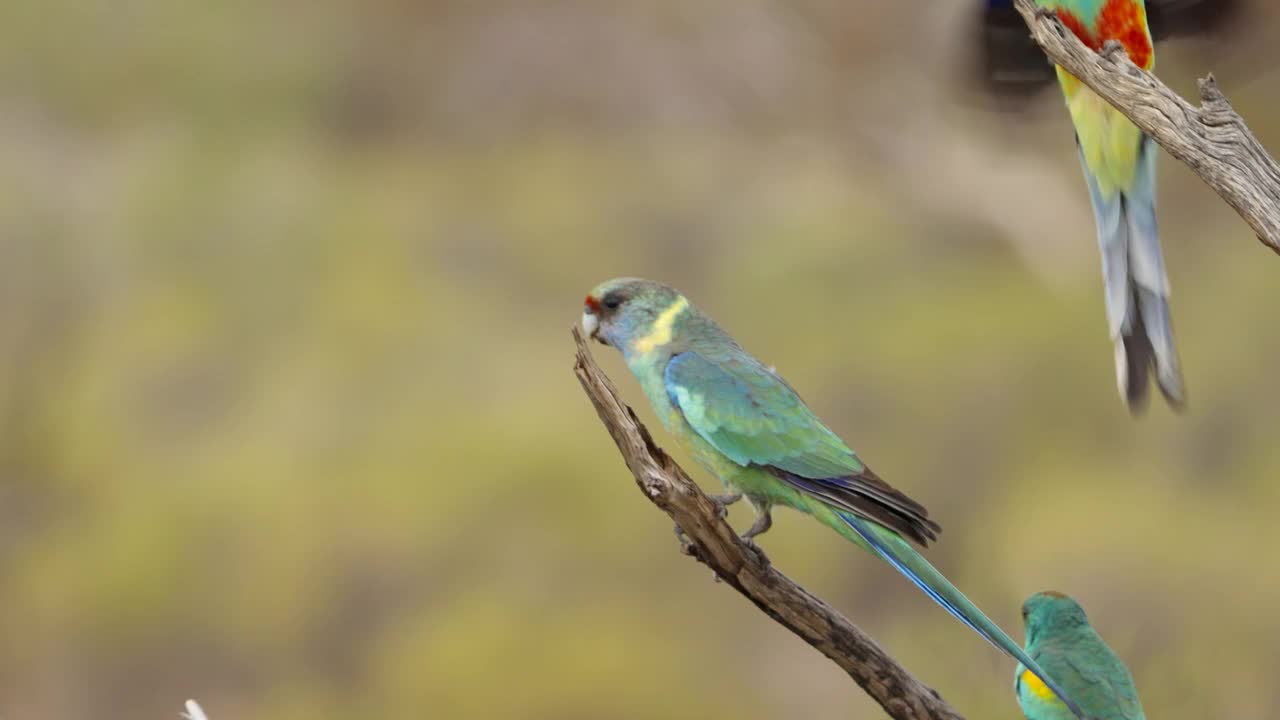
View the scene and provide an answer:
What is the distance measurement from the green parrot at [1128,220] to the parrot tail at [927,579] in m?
0.76

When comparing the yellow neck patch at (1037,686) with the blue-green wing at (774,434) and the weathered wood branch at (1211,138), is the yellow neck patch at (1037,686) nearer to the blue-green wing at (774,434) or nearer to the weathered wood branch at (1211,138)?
the blue-green wing at (774,434)

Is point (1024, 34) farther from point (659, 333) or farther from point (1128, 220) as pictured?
point (659, 333)

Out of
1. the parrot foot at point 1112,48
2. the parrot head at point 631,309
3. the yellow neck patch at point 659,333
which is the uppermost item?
the parrot head at point 631,309

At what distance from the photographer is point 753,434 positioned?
176 cm

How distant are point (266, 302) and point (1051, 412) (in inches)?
77.7

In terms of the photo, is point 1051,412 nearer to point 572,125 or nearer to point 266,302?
point 572,125

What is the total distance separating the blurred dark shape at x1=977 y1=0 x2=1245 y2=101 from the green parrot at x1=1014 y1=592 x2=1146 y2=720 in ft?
4.13

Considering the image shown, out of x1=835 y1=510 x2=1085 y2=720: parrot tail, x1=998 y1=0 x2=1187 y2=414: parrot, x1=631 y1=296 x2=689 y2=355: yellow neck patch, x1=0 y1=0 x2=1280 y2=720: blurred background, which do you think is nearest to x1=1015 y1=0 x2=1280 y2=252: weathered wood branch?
x1=998 y1=0 x2=1187 y2=414: parrot

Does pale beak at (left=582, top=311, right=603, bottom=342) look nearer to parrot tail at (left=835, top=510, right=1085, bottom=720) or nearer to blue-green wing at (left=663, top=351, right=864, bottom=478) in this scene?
blue-green wing at (left=663, top=351, right=864, bottom=478)

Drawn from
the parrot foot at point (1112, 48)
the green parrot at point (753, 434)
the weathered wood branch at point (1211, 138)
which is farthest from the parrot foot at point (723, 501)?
the parrot foot at point (1112, 48)

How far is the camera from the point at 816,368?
10.1 ft

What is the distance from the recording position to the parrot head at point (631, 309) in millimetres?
1921

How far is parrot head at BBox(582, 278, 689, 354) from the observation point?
1921 mm

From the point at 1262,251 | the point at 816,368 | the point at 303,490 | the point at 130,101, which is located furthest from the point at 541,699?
the point at 1262,251
